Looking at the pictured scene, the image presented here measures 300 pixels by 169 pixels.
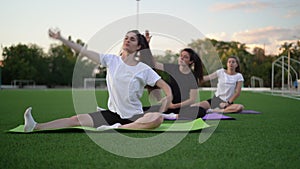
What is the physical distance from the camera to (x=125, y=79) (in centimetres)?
441

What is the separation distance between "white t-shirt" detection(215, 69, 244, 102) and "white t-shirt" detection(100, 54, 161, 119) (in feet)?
12.3

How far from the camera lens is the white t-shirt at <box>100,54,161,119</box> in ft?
14.5

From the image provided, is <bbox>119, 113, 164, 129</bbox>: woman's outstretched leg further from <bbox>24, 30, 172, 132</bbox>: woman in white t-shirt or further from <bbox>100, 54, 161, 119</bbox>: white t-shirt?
<bbox>100, 54, 161, 119</bbox>: white t-shirt

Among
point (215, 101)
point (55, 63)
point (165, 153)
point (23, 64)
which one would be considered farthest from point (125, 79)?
point (55, 63)

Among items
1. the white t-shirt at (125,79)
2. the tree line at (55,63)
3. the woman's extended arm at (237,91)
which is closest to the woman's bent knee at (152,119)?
the white t-shirt at (125,79)

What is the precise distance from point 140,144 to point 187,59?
2.97 meters

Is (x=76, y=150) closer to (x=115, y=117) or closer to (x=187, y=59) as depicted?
(x=115, y=117)

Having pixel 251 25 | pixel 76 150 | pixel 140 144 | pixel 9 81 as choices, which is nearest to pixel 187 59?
pixel 140 144

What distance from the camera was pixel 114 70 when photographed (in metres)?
4.44

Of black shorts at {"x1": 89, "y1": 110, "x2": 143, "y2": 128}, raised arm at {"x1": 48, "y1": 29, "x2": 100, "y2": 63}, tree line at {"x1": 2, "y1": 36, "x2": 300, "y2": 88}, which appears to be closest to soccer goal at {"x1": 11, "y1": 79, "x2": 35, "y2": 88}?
tree line at {"x1": 2, "y1": 36, "x2": 300, "y2": 88}

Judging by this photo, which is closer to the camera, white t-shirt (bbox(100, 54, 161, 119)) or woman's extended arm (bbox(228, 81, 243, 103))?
white t-shirt (bbox(100, 54, 161, 119))

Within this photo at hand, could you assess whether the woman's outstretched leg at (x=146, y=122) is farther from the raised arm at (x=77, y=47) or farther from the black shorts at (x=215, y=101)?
the black shorts at (x=215, y=101)

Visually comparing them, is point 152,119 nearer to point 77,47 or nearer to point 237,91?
point 77,47

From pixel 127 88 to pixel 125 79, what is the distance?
10 centimetres
